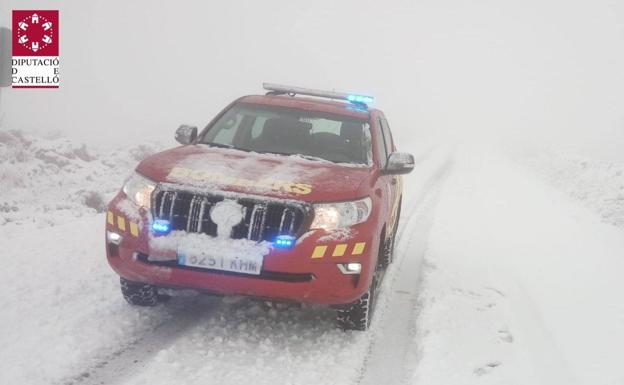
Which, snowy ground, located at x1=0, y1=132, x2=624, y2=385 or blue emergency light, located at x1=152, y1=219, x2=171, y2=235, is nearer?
snowy ground, located at x1=0, y1=132, x2=624, y2=385

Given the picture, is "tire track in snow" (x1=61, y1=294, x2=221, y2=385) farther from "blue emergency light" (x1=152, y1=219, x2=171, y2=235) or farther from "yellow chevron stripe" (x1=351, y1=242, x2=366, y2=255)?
"yellow chevron stripe" (x1=351, y1=242, x2=366, y2=255)

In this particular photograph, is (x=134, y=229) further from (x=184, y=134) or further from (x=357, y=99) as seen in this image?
(x=357, y=99)

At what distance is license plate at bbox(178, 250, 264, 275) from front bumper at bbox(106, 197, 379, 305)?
0.04m

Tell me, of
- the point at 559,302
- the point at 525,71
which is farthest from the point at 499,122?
the point at 559,302

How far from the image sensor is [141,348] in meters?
4.01

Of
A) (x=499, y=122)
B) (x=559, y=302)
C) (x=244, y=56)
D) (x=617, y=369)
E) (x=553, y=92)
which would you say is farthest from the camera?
(x=553, y=92)

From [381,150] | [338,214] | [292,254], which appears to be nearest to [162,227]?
[292,254]

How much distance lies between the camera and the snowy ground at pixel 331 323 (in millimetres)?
3830

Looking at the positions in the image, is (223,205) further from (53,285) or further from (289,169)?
(53,285)

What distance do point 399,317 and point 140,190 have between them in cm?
247

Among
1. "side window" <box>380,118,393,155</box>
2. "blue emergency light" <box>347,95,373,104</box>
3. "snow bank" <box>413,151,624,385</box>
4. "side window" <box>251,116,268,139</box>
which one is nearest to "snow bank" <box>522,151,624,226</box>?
"snow bank" <box>413,151,624,385</box>

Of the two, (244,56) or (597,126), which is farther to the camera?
(244,56)

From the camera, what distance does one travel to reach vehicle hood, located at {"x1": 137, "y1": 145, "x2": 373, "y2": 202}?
161 inches

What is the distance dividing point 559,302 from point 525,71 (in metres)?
178
